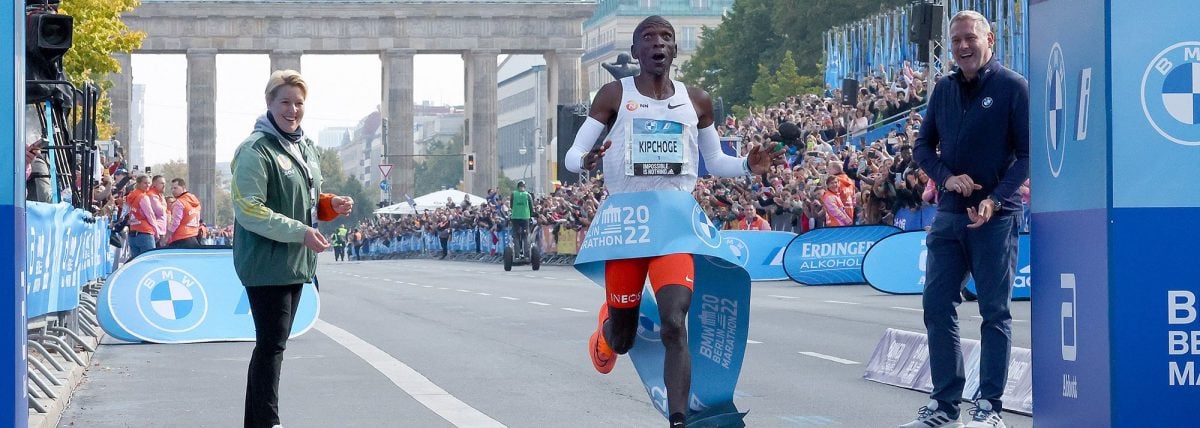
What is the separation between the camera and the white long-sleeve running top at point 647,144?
27.9 ft

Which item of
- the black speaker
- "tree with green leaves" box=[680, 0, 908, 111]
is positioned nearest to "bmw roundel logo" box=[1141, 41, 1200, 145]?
the black speaker

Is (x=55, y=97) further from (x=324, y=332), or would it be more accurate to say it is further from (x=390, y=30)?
(x=390, y=30)

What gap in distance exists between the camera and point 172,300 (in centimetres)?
1678

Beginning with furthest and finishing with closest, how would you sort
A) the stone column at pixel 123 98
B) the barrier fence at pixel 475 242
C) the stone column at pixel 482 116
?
the stone column at pixel 482 116 → the stone column at pixel 123 98 → the barrier fence at pixel 475 242

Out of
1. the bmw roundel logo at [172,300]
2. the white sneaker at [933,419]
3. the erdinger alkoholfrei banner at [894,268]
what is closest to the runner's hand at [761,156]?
the white sneaker at [933,419]

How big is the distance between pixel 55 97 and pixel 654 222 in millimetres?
8298

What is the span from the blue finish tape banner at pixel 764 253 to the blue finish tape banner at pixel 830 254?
1172 mm

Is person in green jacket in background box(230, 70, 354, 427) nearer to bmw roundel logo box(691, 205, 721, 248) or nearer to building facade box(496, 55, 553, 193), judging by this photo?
bmw roundel logo box(691, 205, 721, 248)

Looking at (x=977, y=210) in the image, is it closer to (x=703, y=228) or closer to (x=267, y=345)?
(x=703, y=228)

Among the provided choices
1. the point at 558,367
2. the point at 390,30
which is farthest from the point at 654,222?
the point at 390,30

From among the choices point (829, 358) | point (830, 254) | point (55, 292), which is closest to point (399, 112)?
point (830, 254)

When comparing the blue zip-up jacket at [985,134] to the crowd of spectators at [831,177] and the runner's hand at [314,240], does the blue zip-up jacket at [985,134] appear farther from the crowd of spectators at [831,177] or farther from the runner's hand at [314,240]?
the crowd of spectators at [831,177]

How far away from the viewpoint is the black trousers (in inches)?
328

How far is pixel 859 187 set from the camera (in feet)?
97.3
